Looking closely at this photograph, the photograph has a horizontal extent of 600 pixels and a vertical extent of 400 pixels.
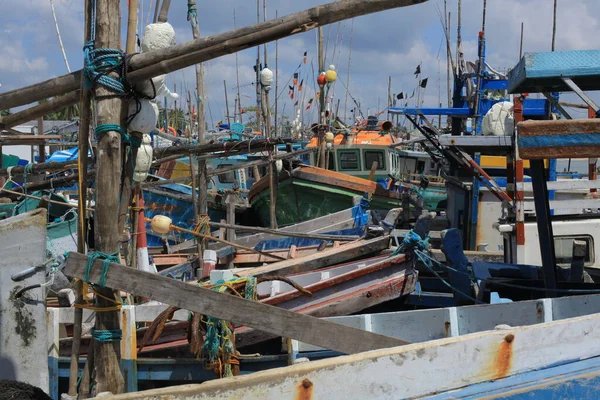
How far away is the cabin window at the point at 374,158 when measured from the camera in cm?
2094

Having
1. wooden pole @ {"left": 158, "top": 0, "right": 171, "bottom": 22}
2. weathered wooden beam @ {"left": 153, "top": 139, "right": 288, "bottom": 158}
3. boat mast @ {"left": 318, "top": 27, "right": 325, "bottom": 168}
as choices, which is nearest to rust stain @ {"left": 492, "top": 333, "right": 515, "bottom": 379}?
wooden pole @ {"left": 158, "top": 0, "right": 171, "bottom": 22}

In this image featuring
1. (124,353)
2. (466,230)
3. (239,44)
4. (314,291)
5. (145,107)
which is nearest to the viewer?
(239,44)

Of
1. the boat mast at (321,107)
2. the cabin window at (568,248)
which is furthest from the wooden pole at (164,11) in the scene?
the boat mast at (321,107)

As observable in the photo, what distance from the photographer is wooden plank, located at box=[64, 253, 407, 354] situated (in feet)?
12.7

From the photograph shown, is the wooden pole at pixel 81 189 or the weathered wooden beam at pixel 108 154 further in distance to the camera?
the wooden pole at pixel 81 189

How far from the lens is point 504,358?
4102mm

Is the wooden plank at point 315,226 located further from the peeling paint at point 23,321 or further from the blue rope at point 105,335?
the blue rope at point 105,335

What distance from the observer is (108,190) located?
4035 millimetres

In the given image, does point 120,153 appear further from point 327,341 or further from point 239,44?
point 327,341

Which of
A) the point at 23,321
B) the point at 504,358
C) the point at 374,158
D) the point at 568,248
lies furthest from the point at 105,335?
the point at 374,158

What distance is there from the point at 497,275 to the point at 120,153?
3.95 m

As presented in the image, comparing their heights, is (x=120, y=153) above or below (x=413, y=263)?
above

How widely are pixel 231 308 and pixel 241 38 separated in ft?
5.08

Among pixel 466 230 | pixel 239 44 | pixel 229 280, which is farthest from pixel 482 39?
pixel 239 44
